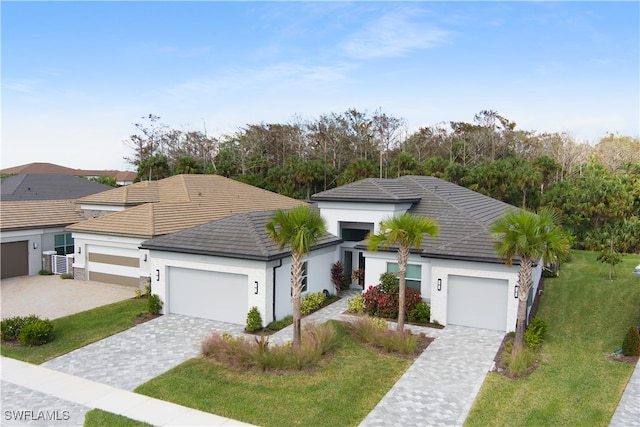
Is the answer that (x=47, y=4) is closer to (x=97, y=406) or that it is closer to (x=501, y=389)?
(x=97, y=406)

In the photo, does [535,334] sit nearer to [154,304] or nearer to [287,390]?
[287,390]

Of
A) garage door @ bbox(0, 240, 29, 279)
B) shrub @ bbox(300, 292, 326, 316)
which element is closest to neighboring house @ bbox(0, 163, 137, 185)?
garage door @ bbox(0, 240, 29, 279)

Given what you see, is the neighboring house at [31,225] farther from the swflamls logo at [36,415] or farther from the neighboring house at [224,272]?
A: the swflamls logo at [36,415]

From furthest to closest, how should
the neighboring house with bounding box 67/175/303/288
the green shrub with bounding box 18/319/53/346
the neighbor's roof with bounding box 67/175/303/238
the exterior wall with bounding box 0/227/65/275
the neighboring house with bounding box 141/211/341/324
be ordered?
the exterior wall with bounding box 0/227/65/275, the neighbor's roof with bounding box 67/175/303/238, the neighboring house with bounding box 67/175/303/288, the neighboring house with bounding box 141/211/341/324, the green shrub with bounding box 18/319/53/346

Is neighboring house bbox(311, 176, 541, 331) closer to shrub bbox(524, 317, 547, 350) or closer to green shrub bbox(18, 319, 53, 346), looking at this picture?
shrub bbox(524, 317, 547, 350)

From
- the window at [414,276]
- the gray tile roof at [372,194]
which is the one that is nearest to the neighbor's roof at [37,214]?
the gray tile roof at [372,194]

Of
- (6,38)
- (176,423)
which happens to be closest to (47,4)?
A: (6,38)
